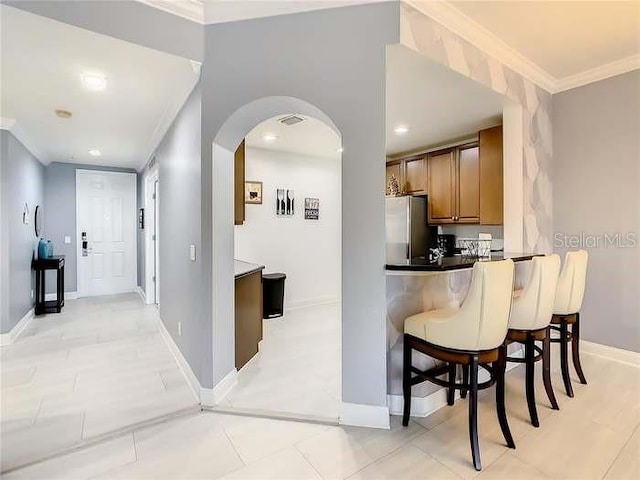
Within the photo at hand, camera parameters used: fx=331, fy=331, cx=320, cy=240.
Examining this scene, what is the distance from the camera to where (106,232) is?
6.14 metres

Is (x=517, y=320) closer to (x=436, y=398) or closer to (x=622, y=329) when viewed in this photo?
(x=436, y=398)

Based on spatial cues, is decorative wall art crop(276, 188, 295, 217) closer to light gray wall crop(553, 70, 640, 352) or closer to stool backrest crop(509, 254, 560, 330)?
light gray wall crop(553, 70, 640, 352)

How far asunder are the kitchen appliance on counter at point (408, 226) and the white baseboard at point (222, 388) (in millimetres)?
2471

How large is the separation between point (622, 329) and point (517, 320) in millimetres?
1781

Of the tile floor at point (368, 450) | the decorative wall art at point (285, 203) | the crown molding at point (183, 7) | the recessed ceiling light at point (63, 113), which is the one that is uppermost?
the crown molding at point (183, 7)

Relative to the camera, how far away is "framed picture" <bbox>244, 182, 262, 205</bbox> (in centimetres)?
485

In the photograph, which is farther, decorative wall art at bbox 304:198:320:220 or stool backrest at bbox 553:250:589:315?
decorative wall art at bbox 304:198:320:220

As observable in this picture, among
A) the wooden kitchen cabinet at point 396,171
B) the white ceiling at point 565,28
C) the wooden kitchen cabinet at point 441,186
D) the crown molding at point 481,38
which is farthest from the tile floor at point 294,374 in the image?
the white ceiling at point 565,28

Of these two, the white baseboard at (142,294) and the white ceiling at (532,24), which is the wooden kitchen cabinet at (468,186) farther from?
the white baseboard at (142,294)

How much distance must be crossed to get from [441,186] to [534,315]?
2.44 metres

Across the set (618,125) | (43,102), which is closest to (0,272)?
(43,102)

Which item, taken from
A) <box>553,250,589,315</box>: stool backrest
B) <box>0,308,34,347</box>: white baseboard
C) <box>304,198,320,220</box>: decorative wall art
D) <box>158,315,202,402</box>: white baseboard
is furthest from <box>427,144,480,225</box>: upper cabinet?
<box>0,308,34,347</box>: white baseboard

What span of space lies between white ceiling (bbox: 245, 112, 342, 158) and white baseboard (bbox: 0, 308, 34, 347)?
350 centimetres

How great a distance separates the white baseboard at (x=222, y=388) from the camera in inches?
92.1
